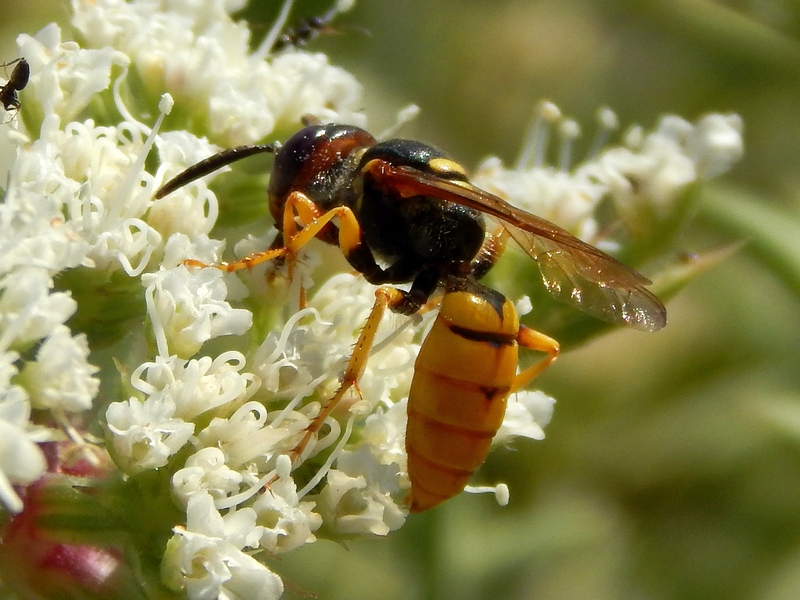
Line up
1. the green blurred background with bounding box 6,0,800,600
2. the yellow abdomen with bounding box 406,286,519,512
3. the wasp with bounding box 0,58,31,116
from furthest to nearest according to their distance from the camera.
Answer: the green blurred background with bounding box 6,0,800,600 → the wasp with bounding box 0,58,31,116 → the yellow abdomen with bounding box 406,286,519,512

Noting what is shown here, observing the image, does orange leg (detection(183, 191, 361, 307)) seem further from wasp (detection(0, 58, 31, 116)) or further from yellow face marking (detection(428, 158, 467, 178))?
wasp (detection(0, 58, 31, 116))

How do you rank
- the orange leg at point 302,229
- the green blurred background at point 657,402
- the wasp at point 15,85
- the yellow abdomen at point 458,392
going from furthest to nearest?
the green blurred background at point 657,402 < the wasp at point 15,85 < the orange leg at point 302,229 < the yellow abdomen at point 458,392

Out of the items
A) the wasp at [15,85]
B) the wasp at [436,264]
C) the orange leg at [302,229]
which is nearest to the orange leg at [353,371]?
the wasp at [436,264]

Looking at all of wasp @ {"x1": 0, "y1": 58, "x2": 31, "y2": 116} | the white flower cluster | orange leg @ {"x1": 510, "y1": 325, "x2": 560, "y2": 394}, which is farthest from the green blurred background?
wasp @ {"x1": 0, "y1": 58, "x2": 31, "y2": 116}

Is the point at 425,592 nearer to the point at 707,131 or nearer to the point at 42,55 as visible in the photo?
the point at 707,131

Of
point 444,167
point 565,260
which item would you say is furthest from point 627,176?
point 444,167

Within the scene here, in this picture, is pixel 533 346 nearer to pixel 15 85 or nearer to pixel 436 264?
pixel 436 264

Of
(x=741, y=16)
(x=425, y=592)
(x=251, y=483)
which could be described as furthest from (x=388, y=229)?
(x=741, y=16)

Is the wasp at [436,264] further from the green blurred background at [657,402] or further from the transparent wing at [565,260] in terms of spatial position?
the green blurred background at [657,402]
